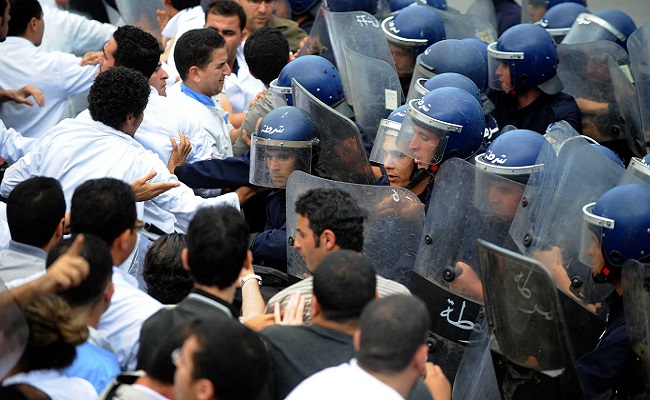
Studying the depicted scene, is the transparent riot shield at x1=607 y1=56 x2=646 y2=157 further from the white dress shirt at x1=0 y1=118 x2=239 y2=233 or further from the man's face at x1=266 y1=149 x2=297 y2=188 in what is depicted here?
the white dress shirt at x1=0 y1=118 x2=239 y2=233

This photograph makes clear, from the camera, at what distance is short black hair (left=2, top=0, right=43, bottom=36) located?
6562mm

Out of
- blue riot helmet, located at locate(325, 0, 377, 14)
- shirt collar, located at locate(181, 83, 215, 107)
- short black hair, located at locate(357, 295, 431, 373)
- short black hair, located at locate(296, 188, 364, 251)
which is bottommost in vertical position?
shirt collar, located at locate(181, 83, 215, 107)

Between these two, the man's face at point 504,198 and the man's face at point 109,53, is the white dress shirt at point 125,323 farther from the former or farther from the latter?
the man's face at point 109,53

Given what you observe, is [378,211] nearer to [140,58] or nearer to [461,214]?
[461,214]

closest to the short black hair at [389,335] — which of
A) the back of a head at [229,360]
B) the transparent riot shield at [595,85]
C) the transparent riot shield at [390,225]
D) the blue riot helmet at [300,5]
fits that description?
the back of a head at [229,360]

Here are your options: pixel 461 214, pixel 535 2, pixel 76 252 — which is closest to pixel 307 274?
pixel 461 214

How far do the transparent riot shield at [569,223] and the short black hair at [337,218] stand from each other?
36.1 inches

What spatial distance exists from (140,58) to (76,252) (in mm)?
2771

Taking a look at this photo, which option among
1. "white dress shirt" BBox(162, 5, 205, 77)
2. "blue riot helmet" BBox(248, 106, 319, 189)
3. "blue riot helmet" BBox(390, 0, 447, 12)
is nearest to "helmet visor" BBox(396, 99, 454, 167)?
"blue riot helmet" BBox(248, 106, 319, 189)

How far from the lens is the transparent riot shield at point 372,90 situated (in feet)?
22.1

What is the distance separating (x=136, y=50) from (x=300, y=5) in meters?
3.48

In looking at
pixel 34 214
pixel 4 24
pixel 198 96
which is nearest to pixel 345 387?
pixel 34 214

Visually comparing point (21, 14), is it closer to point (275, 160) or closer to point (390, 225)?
point (275, 160)

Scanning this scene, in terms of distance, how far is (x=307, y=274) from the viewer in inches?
194
